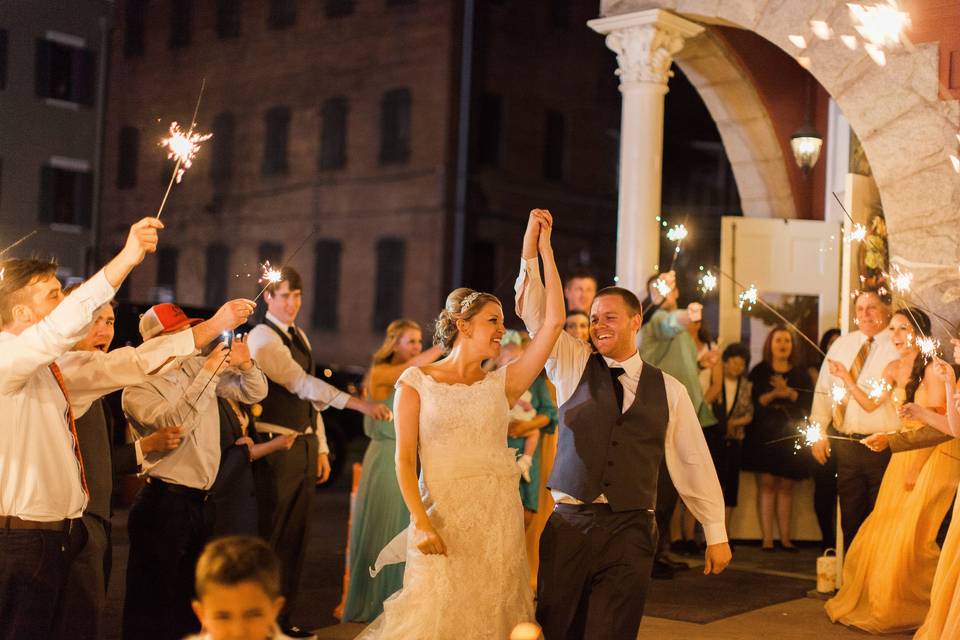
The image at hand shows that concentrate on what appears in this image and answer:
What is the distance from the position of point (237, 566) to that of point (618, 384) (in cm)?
224

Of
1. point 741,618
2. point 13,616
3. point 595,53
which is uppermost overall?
point 595,53

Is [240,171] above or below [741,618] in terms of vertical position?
above

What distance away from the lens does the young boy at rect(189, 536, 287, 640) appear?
321 centimetres

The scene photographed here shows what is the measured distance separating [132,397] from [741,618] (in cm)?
399

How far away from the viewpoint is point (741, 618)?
7625mm

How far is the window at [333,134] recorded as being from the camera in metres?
29.8

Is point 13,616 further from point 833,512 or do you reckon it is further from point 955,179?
point 833,512

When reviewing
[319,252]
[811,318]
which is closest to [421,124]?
[319,252]

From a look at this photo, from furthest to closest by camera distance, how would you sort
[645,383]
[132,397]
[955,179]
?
[955,179]
[132,397]
[645,383]

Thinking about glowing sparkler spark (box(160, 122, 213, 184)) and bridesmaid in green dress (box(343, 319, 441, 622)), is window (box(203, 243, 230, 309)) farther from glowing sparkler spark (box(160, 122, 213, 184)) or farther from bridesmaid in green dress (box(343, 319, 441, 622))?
glowing sparkler spark (box(160, 122, 213, 184))

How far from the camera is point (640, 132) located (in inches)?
420

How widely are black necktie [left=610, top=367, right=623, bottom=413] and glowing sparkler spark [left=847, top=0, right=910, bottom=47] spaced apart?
454 centimetres

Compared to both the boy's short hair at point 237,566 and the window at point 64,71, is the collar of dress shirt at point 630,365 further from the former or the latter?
the window at point 64,71

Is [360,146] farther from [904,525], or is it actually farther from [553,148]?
[904,525]
